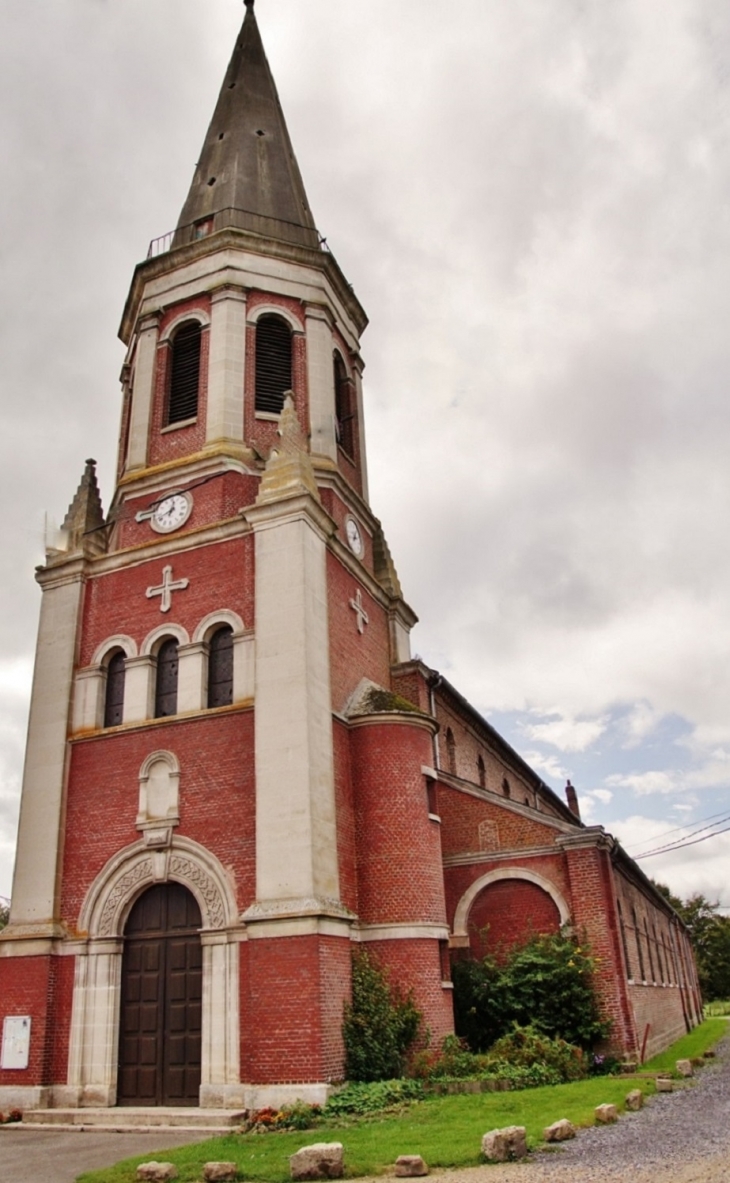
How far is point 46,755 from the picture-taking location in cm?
1980

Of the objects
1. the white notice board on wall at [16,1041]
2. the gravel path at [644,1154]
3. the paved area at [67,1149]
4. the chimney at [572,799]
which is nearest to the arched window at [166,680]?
the white notice board on wall at [16,1041]

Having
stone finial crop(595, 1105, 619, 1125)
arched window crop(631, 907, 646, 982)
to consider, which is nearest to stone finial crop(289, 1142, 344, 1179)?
stone finial crop(595, 1105, 619, 1125)

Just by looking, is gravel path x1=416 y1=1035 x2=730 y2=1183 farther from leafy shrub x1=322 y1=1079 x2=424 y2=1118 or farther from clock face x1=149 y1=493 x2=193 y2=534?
clock face x1=149 y1=493 x2=193 y2=534

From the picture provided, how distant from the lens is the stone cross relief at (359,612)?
21.7 metres

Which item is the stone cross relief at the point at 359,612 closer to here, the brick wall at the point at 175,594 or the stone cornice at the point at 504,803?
the brick wall at the point at 175,594

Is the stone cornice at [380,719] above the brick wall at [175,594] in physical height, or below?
below

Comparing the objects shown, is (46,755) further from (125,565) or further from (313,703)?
(313,703)

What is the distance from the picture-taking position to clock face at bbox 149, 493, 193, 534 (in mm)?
21561

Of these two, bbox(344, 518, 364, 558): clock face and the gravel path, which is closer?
the gravel path

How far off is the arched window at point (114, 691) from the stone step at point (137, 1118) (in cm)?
713

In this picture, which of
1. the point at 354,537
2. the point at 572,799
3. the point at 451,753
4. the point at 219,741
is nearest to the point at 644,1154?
the point at 219,741

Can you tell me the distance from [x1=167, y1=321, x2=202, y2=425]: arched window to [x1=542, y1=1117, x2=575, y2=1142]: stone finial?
56.9 feet

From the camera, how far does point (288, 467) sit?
20.1 metres

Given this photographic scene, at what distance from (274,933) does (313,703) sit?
4.10 metres
